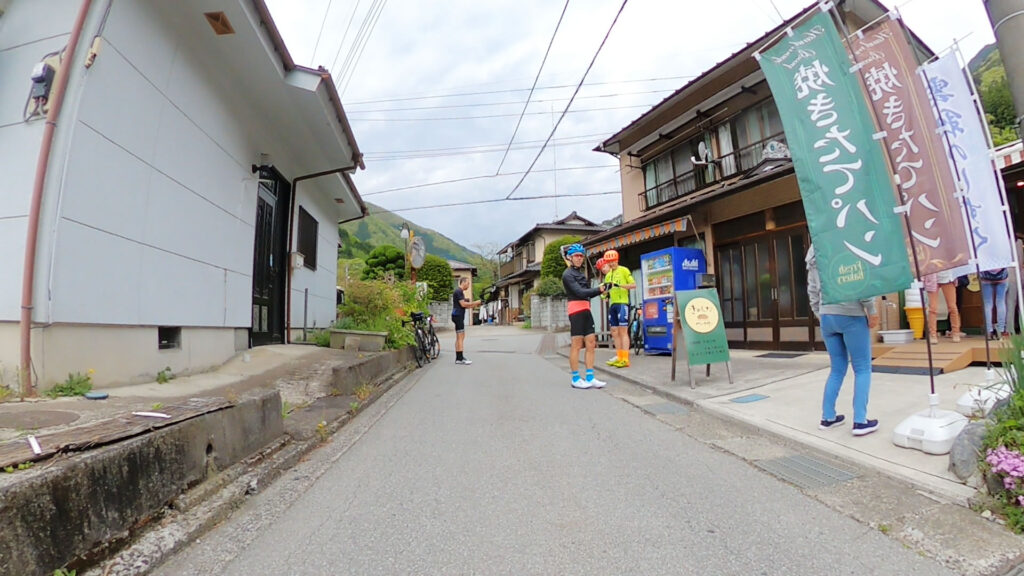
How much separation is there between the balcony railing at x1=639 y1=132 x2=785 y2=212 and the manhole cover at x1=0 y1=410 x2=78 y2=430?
1154 cm

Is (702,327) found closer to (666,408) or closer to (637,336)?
(666,408)

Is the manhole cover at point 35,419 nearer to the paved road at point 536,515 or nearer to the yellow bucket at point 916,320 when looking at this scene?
the paved road at point 536,515

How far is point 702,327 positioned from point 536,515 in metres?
4.26

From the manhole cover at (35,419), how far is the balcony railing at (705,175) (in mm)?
11538

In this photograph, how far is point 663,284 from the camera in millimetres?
9938

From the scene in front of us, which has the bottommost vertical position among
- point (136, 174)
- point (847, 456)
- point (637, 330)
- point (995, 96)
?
point (847, 456)

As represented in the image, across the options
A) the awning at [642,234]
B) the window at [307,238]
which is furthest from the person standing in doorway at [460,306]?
the awning at [642,234]

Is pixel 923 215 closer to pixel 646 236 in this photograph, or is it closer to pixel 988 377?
pixel 988 377

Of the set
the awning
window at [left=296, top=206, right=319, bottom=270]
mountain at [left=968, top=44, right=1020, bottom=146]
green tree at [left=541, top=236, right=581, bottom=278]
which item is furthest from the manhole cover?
green tree at [left=541, top=236, right=581, bottom=278]

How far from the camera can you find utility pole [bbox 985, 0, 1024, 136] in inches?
113

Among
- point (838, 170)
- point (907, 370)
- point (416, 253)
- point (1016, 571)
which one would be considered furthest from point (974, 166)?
point (416, 253)

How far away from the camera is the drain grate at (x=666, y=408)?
5.37 metres

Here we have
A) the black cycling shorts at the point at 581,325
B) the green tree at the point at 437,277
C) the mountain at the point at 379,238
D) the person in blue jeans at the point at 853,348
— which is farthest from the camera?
the mountain at the point at 379,238

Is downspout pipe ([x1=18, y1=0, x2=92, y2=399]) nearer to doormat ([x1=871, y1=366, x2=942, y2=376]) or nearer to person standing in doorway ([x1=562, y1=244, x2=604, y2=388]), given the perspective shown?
person standing in doorway ([x1=562, y1=244, x2=604, y2=388])
